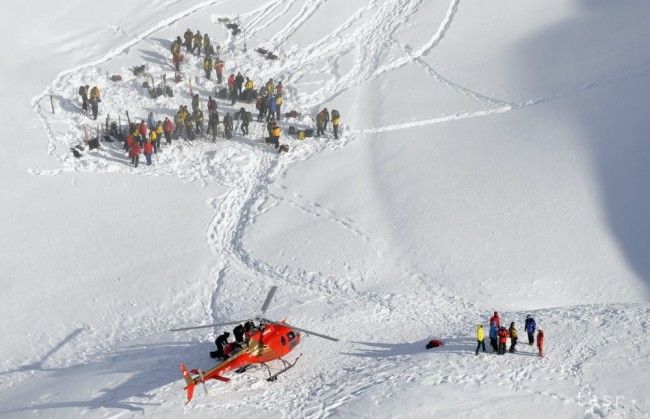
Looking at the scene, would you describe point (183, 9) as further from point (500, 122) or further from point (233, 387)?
point (233, 387)

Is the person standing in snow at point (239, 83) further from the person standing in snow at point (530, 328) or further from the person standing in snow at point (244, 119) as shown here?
the person standing in snow at point (530, 328)

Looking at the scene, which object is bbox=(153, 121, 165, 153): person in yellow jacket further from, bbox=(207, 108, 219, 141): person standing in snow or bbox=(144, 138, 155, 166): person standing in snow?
bbox=(207, 108, 219, 141): person standing in snow

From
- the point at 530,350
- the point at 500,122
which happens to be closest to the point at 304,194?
the point at 500,122

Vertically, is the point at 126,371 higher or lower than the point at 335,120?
lower

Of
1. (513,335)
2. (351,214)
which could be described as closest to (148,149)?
(351,214)

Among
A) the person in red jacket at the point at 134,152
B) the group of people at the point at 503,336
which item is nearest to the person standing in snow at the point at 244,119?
the person in red jacket at the point at 134,152

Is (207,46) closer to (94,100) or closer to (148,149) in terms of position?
(94,100)
